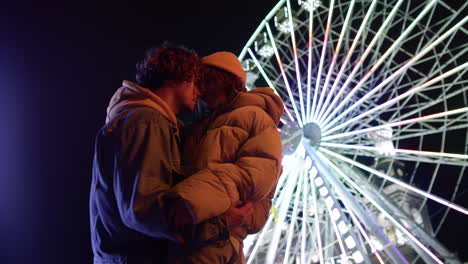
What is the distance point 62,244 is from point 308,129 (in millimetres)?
6725

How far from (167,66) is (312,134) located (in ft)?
24.2

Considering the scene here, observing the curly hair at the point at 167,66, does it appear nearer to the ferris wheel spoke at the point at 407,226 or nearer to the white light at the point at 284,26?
the ferris wheel spoke at the point at 407,226

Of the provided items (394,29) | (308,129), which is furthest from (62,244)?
(394,29)

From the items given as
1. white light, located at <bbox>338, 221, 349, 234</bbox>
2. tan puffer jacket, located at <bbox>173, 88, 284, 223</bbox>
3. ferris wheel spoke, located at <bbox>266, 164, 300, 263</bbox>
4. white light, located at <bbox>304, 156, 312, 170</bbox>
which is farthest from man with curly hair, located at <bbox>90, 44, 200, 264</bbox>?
white light, located at <bbox>304, 156, 312, 170</bbox>

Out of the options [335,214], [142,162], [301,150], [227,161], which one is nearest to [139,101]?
[142,162]

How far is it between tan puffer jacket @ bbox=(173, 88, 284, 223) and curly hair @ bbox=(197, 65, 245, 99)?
85 mm

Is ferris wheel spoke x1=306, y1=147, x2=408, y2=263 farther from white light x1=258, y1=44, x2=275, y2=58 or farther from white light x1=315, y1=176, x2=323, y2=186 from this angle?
white light x1=258, y1=44, x2=275, y2=58

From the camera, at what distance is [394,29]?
35.2 feet

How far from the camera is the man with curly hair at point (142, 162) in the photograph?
52.0 inches

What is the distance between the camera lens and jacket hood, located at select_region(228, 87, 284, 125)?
186cm

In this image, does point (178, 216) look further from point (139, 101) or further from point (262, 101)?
point (262, 101)

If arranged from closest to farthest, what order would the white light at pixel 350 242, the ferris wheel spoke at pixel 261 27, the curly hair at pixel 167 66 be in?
the curly hair at pixel 167 66 < the white light at pixel 350 242 < the ferris wheel spoke at pixel 261 27

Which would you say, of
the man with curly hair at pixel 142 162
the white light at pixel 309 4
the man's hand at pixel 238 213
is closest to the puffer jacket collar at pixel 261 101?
the man with curly hair at pixel 142 162

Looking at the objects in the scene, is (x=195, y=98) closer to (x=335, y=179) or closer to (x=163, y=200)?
(x=163, y=200)
